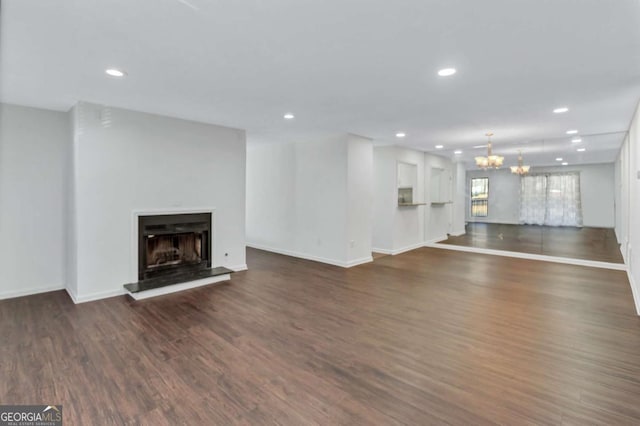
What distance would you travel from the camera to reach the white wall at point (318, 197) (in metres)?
6.12

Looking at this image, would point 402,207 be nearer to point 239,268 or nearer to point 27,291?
point 239,268

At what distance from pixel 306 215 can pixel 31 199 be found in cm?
447

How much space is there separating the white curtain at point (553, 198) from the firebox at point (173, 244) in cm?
714

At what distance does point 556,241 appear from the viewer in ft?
23.1

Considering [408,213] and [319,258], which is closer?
[319,258]

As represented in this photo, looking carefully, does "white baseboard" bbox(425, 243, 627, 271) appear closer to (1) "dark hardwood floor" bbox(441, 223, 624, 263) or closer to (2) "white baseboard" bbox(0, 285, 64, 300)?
(1) "dark hardwood floor" bbox(441, 223, 624, 263)

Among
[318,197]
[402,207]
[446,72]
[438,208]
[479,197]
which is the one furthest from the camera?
[438,208]

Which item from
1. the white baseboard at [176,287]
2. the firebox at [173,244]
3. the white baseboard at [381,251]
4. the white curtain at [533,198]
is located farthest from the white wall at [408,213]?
the firebox at [173,244]

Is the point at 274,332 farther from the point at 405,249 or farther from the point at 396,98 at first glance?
the point at 405,249

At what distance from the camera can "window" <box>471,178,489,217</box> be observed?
26.3 feet

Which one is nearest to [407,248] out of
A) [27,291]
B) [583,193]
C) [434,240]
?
[434,240]

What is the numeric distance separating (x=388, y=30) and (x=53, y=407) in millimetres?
3499

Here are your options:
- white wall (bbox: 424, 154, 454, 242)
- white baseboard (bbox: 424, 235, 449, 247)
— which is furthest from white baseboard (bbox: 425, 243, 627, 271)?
white wall (bbox: 424, 154, 454, 242)

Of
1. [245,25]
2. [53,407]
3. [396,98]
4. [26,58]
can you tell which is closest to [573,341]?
[396,98]
